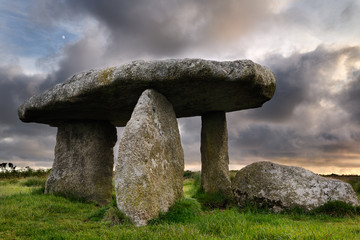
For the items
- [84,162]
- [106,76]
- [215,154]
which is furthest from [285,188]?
[84,162]

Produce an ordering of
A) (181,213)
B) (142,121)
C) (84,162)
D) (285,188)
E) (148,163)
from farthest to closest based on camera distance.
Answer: (84,162)
(285,188)
(142,121)
(181,213)
(148,163)

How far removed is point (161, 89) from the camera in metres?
8.70

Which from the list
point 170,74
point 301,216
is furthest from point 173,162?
point 301,216

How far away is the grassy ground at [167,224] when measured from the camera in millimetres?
5273

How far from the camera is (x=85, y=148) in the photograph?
1138 cm

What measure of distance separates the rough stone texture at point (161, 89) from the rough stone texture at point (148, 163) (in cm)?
59

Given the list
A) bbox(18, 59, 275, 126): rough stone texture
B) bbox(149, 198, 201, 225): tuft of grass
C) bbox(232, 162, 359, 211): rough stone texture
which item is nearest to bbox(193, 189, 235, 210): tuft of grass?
bbox(232, 162, 359, 211): rough stone texture

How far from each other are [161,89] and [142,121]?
55.1 inches

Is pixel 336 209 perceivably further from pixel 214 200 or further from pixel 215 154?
pixel 215 154

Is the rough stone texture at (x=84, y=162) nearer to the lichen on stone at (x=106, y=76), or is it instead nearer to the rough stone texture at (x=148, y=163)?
the lichen on stone at (x=106, y=76)

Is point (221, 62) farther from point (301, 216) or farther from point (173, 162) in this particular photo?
point (301, 216)

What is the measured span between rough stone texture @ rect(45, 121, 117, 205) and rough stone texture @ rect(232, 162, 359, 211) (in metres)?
4.47

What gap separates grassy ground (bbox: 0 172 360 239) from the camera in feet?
17.3

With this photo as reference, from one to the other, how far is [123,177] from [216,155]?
15.3 ft
